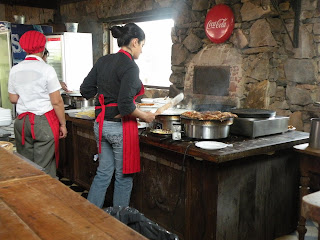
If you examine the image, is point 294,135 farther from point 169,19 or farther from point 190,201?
point 169,19

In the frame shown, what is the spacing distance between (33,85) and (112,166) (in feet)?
3.54

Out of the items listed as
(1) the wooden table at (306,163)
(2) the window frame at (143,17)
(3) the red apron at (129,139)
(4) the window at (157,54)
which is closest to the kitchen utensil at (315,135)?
(1) the wooden table at (306,163)

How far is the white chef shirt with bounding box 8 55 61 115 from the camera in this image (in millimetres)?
3260

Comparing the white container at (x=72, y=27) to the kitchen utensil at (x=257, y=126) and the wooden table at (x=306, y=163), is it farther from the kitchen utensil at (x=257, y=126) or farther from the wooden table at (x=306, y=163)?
the wooden table at (x=306, y=163)

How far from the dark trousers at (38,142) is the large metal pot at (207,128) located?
4.58ft

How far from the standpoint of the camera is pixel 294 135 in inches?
131

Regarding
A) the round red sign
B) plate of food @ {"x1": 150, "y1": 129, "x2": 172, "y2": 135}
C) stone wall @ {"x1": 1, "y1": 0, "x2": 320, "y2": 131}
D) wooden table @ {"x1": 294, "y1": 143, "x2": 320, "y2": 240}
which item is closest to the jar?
plate of food @ {"x1": 150, "y1": 129, "x2": 172, "y2": 135}

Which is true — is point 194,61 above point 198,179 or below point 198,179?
above

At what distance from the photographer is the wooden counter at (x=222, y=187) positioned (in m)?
2.71

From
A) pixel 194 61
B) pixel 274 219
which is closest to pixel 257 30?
pixel 194 61

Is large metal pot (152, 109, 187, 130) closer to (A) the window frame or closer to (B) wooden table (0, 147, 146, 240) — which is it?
(B) wooden table (0, 147, 146, 240)

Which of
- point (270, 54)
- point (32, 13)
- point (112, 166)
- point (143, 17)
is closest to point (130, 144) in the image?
point (112, 166)

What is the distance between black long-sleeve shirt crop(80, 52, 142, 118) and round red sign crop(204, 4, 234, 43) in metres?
2.59

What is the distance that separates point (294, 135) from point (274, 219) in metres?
0.82
